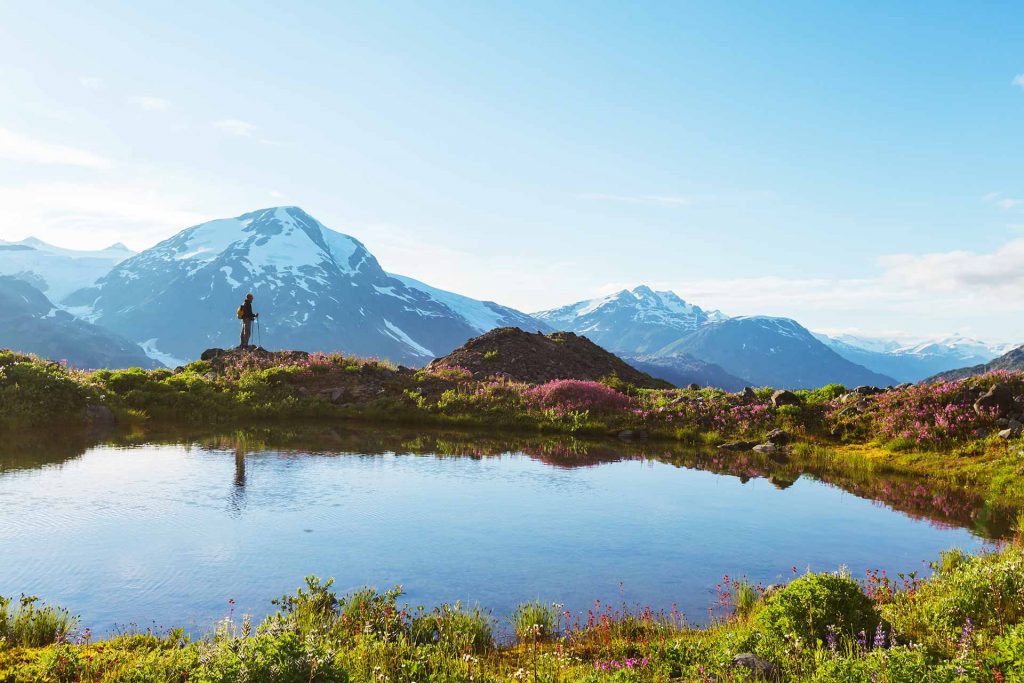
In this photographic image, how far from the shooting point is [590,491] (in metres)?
20.0

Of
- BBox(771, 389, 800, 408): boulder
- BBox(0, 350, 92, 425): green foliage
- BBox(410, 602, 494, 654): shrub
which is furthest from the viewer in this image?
BBox(771, 389, 800, 408): boulder

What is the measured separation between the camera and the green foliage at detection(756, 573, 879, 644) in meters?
8.67

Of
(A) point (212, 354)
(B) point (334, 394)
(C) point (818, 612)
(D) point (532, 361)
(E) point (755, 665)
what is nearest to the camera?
(E) point (755, 665)

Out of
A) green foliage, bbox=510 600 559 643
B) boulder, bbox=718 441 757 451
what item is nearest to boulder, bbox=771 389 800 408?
boulder, bbox=718 441 757 451

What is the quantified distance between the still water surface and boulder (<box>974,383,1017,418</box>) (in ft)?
34.9

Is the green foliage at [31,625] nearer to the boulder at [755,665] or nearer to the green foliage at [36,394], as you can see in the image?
the boulder at [755,665]

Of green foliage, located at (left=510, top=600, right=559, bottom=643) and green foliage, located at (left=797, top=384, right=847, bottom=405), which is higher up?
green foliage, located at (left=797, top=384, right=847, bottom=405)

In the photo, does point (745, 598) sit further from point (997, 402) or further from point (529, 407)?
point (529, 407)

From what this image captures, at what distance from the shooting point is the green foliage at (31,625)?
888cm

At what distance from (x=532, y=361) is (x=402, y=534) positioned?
113ft

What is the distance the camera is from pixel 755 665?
7.87 meters

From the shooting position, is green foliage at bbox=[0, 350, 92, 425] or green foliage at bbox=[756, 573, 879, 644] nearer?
green foliage at bbox=[756, 573, 879, 644]

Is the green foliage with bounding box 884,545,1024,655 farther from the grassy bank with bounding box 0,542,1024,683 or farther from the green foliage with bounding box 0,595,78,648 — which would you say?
the green foliage with bounding box 0,595,78,648

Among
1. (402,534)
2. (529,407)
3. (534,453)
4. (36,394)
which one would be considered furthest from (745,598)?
(36,394)
